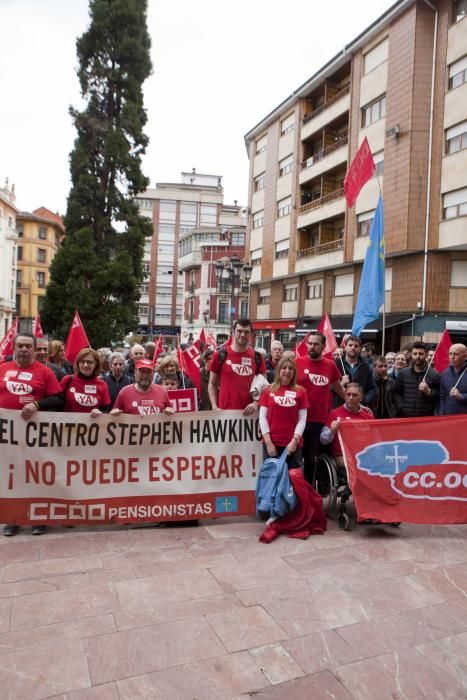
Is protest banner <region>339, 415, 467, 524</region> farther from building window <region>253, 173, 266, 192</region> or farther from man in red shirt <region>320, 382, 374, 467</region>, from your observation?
building window <region>253, 173, 266, 192</region>

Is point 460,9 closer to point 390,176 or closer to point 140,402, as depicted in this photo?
point 390,176

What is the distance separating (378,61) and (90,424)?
24.3m

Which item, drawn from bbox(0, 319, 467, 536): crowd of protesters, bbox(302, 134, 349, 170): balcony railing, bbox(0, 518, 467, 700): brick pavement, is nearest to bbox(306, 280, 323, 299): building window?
bbox(302, 134, 349, 170): balcony railing

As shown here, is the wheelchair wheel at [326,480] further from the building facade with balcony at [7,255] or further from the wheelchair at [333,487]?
the building facade with balcony at [7,255]

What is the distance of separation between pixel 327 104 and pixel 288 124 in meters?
4.75

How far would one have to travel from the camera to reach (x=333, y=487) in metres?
5.35

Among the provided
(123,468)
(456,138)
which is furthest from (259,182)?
(123,468)

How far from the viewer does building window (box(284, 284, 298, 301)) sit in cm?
3151

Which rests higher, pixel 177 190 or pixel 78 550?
pixel 177 190

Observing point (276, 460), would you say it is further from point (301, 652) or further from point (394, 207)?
point (394, 207)

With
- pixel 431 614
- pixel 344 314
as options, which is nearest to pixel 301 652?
pixel 431 614

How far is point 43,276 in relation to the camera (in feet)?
245

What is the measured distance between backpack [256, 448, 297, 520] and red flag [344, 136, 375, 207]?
22.2 ft

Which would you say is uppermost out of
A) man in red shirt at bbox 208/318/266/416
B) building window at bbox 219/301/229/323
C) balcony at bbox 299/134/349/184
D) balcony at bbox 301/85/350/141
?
balcony at bbox 301/85/350/141
